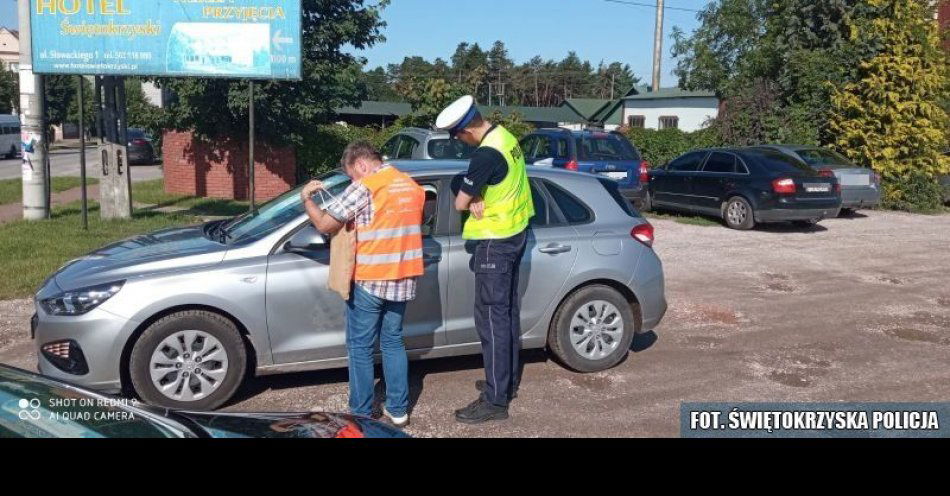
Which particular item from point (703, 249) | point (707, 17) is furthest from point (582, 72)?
point (703, 249)

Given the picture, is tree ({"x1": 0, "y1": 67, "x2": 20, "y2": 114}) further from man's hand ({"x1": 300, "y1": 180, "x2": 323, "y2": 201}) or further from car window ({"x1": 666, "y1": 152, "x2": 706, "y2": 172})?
man's hand ({"x1": 300, "y1": 180, "x2": 323, "y2": 201})

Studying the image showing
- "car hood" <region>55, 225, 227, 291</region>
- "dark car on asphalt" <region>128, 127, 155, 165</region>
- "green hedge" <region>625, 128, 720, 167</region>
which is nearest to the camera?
"car hood" <region>55, 225, 227, 291</region>

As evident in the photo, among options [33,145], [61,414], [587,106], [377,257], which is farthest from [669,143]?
[587,106]

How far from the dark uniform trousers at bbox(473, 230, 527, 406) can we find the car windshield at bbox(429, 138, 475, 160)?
23.6ft

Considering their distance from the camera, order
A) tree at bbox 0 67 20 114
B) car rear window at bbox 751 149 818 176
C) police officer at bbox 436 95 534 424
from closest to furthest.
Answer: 1. police officer at bbox 436 95 534 424
2. car rear window at bbox 751 149 818 176
3. tree at bbox 0 67 20 114

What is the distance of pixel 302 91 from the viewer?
17547mm

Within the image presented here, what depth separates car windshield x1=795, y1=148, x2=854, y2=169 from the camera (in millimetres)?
15320

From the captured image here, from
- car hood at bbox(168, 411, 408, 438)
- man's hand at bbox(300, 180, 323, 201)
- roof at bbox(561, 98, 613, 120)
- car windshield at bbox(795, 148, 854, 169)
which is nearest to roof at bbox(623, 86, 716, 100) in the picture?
roof at bbox(561, 98, 613, 120)

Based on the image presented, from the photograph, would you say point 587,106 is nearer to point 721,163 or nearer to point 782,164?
point 721,163

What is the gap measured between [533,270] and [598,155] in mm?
9042

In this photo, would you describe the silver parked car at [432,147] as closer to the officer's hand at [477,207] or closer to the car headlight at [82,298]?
the officer's hand at [477,207]

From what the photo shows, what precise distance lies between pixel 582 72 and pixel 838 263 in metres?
101
